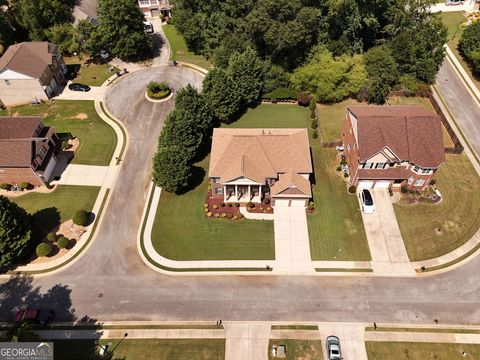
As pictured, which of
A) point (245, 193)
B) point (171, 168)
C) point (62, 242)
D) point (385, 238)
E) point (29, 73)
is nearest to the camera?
point (62, 242)

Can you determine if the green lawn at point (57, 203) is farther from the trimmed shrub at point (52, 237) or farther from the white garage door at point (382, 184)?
the white garage door at point (382, 184)

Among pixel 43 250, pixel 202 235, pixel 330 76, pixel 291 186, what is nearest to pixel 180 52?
pixel 330 76

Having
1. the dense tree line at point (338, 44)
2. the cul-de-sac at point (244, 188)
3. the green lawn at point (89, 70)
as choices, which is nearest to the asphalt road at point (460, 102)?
the cul-de-sac at point (244, 188)

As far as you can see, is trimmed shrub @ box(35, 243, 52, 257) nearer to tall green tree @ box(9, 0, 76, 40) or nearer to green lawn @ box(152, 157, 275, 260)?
green lawn @ box(152, 157, 275, 260)

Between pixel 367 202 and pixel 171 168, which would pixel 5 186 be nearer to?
pixel 171 168

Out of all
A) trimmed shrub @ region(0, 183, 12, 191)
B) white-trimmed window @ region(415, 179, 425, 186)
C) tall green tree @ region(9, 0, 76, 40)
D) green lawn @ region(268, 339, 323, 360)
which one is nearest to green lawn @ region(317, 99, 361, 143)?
white-trimmed window @ region(415, 179, 425, 186)

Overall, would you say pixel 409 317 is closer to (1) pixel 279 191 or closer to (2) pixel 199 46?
(1) pixel 279 191
